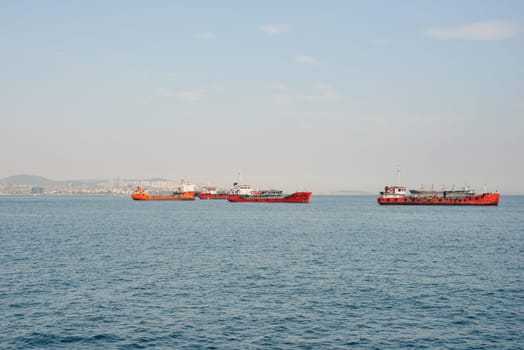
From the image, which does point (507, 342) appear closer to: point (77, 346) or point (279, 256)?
point (77, 346)

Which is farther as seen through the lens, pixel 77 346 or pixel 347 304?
pixel 347 304

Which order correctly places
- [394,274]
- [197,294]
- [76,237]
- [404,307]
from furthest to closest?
[76,237] → [394,274] → [197,294] → [404,307]

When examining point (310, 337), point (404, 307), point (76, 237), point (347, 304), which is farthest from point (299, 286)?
point (76, 237)

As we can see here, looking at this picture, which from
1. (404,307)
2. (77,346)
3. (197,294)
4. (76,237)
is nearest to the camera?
(77,346)

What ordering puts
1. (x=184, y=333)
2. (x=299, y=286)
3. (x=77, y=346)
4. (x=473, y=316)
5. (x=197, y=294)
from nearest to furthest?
(x=77, y=346) → (x=184, y=333) → (x=473, y=316) → (x=197, y=294) → (x=299, y=286)

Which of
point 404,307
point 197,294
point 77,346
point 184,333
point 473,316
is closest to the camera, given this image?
point 77,346

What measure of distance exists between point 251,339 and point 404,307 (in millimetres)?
12968

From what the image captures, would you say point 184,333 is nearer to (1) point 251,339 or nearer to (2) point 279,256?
(1) point 251,339

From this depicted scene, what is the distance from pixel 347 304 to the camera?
3594cm

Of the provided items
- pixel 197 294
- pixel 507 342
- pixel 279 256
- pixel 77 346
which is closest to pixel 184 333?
pixel 77 346

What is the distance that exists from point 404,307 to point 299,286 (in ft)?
32.5

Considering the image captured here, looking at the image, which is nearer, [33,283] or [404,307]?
[404,307]

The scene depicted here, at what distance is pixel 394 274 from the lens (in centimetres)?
4797

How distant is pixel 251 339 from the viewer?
1108 inches
